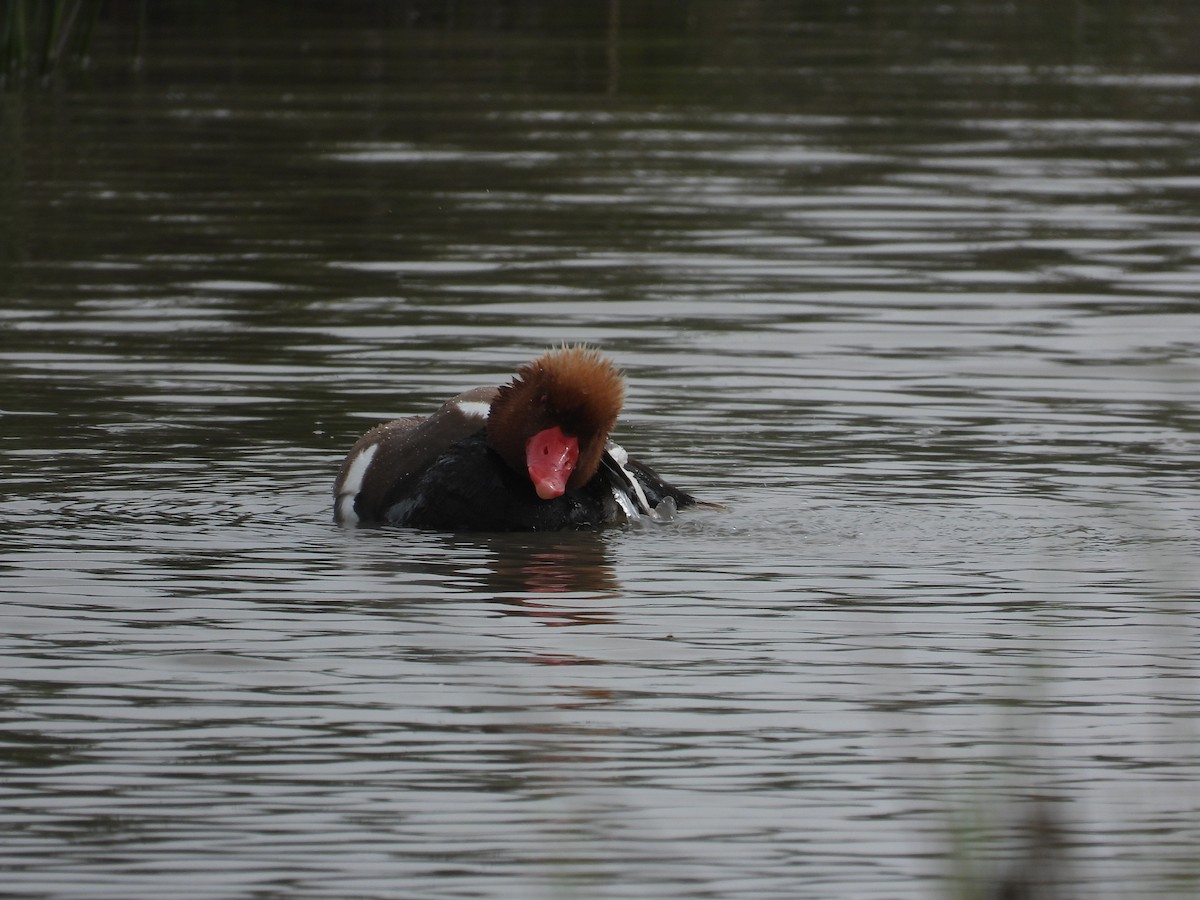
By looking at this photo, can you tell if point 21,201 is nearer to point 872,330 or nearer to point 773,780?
point 872,330

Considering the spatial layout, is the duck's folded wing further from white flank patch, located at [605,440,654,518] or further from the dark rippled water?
white flank patch, located at [605,440,654,518]

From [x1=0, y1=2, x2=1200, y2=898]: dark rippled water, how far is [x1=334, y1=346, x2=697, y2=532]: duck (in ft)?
0.40

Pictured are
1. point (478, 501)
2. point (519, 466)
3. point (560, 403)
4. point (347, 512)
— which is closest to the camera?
point (560, 403)

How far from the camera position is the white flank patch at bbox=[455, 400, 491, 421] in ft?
29.1

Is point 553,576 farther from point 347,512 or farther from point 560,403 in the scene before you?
point 347,512

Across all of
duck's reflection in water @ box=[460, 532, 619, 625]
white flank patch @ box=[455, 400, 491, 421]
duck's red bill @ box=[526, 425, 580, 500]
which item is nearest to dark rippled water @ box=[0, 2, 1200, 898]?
duck's reflection in water @ box=[460, 532, 619, 625]

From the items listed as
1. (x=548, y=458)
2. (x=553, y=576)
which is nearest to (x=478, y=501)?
(x=548, y=458)

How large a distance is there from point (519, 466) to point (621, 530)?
49 centimetres

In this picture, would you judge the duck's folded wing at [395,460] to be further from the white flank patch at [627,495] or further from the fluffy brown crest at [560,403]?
the white flank patch at [627,495]

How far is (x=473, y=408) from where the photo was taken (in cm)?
895

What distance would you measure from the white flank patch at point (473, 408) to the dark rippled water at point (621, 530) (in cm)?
47

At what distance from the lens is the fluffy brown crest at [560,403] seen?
8.43 meters

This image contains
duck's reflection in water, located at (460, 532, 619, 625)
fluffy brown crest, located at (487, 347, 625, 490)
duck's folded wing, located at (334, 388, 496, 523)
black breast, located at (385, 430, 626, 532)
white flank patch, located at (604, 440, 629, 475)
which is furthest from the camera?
white flank patch, located at (604, 440, 629, 475)

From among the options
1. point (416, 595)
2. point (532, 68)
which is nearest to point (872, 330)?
point (416, 595)
